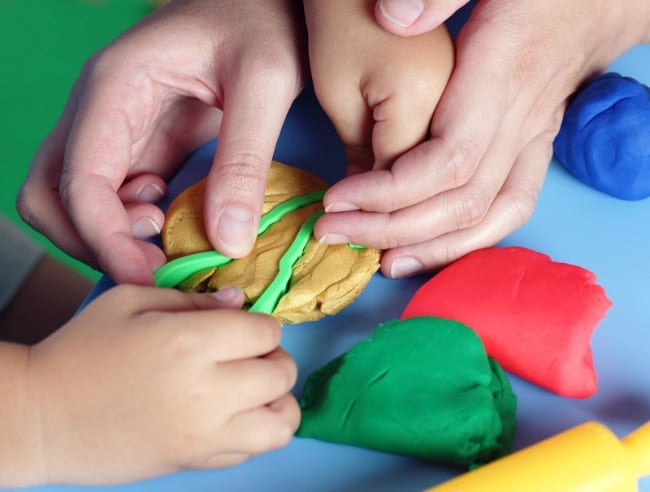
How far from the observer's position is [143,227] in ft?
2.14

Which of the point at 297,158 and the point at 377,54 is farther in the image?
the point at 297,158

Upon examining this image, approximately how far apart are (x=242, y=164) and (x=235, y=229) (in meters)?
0.05

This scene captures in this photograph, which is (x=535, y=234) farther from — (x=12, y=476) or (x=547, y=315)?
(x=12, y=476)

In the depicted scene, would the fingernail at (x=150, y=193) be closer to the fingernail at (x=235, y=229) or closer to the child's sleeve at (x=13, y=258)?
the fingernail at (x=235, y=229)

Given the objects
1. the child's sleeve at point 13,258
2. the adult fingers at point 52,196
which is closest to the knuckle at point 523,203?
the adult fingers at point 52,196

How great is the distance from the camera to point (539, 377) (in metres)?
0.53

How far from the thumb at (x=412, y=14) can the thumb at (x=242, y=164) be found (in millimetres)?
99

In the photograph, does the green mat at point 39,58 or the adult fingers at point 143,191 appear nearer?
the adult fingers at point 143,191

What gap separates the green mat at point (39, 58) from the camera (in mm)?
1926

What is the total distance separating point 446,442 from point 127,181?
14.8 inches

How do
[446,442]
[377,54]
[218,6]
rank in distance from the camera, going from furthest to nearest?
[218,6] < [377,54] < [446,442]

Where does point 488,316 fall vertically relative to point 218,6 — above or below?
below

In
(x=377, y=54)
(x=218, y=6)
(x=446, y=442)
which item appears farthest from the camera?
(x=218, y=6)

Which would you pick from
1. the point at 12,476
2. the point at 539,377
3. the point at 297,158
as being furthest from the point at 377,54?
the point at 12,476
